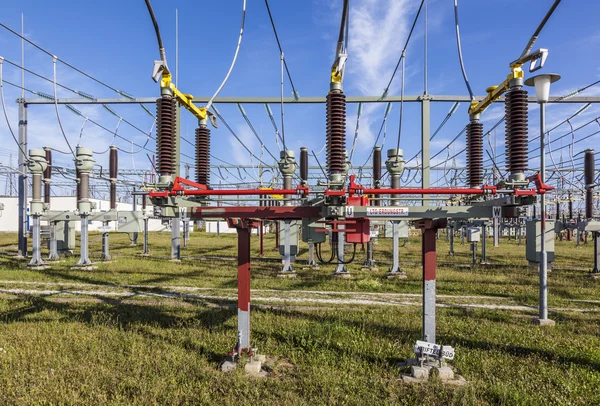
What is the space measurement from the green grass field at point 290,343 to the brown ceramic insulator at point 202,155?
2116 millimetres

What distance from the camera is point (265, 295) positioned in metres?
7.80

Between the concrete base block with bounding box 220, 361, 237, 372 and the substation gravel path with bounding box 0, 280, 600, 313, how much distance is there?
3.08 m

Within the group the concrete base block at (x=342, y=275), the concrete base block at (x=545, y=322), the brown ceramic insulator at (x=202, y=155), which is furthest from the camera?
the concrete base block at (x=342, y=275)

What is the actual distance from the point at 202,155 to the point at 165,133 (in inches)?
39.3

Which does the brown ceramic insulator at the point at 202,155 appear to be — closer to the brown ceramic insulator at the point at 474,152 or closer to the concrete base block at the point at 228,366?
the concrete base block at the point at 228,366

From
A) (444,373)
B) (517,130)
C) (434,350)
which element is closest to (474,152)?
(517,130)

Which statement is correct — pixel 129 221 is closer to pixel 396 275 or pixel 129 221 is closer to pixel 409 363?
pixel 396 275

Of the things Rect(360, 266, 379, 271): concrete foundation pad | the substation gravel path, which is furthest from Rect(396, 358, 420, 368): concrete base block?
Rect(360, 266, 379, 271): concrete foundation pad

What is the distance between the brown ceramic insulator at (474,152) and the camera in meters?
4.56

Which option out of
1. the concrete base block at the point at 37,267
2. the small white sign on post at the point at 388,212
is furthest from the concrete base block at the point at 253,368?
the concrete base block at the point at 37,267

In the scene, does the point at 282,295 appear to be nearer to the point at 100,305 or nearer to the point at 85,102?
the point at 100,305

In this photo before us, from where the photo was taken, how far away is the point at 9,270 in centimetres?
1080

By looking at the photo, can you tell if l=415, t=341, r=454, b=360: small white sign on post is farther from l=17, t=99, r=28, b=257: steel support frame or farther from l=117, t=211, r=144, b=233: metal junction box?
l=17, t=99, r=28, b=257: steel support frame

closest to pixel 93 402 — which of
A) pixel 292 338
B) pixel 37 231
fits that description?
pixel 292 338
